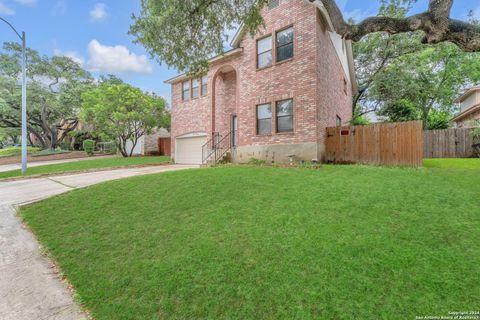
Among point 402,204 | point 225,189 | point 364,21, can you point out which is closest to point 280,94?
point 364,21

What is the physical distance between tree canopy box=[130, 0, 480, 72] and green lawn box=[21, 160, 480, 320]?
356 centimetres

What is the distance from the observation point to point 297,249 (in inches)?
128

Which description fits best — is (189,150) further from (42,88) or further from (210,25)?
(42,88)

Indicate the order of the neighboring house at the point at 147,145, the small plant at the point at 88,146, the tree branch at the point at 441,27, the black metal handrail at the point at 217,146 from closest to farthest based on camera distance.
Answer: the tree branch at the point at 441,27 < the black metal handrail at the point at 217,146 < the neighboring house at the point at 147,145 < the small plant at the point at 88,146

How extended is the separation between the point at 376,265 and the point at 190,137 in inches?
588

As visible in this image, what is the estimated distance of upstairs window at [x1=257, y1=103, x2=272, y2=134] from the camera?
1156cm

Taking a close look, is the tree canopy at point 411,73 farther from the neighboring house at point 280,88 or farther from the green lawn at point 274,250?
the green lawn at point 274,250

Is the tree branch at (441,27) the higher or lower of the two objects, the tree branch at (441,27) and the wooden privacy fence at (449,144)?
the higher

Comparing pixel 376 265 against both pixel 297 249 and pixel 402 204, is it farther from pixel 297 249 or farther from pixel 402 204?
pixel 402 204

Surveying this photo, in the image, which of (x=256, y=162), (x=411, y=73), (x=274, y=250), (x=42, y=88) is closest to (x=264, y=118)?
(x=256, y=162)

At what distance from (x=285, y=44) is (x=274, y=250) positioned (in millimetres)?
10479

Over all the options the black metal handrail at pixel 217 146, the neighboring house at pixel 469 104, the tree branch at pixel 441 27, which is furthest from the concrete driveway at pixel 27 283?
the neighboring house at pixel 469 104

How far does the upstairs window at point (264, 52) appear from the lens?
11.7m

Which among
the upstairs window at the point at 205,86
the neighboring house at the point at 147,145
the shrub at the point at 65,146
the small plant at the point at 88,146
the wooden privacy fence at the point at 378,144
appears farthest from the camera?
the shrub at the point at 65,146
